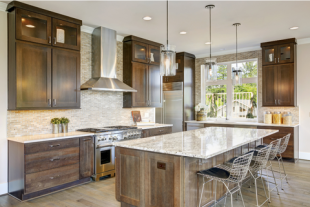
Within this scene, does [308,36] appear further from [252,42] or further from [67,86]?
[67,86]

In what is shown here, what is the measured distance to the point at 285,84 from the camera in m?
5.68

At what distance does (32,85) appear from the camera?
364 cm

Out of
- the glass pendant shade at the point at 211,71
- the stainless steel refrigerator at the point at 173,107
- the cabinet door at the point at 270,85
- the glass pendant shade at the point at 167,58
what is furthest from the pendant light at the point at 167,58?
the stainless steel refrigerator at the point at 173,107

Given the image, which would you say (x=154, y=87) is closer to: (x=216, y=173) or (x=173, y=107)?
(x=173, y=107)

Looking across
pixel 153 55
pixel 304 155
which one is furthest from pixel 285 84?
pixel 153 55

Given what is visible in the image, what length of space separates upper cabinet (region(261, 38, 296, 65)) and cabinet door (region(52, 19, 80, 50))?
444 cm

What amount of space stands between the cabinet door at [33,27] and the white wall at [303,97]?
5.57m

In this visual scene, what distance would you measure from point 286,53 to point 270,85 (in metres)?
0.83

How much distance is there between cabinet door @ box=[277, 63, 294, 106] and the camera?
560 centimetres

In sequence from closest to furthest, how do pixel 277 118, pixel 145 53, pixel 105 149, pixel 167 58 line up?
pixel 167 58
pixel 105 149
pixel 145 53
pixel 277 118

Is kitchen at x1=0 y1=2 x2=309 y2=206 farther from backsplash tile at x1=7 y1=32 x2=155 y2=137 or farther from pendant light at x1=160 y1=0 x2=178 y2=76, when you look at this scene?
pendant light at x1=160 y1=0 x2=178 y2=76

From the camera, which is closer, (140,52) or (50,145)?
(50,145)

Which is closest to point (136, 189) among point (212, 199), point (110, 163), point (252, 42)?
point (212, 199)

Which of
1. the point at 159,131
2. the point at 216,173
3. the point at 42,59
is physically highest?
the point at 42,59
